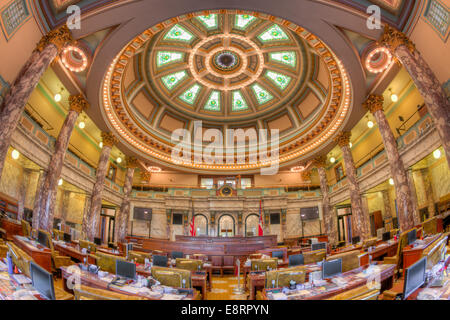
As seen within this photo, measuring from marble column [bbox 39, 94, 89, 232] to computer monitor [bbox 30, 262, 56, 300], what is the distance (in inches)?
334

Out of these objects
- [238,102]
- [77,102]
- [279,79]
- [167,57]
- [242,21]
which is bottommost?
[77,102]

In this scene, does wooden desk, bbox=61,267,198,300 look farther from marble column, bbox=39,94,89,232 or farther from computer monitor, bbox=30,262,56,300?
marble column, bbox=39,94,89,232

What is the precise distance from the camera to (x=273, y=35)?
1720cm

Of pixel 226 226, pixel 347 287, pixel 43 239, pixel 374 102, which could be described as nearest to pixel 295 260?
pixel 347 287

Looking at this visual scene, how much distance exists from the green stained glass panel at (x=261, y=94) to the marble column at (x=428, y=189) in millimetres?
12594

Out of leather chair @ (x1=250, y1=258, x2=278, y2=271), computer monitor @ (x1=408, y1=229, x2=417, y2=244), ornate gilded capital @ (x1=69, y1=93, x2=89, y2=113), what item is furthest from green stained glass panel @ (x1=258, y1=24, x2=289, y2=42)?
leather chair @ (x1=250, y1=258, x2=278, y2=271)

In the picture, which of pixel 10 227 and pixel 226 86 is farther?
pixel 226 86

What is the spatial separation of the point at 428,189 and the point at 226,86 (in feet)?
51.3

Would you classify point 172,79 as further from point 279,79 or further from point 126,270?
point 126,270

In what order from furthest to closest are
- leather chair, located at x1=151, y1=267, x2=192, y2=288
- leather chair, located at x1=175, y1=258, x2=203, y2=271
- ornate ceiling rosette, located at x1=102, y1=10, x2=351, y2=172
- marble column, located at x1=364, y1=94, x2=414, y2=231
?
ornate ceiling rosette, located at x1=102, y1=10, x2=351, y2=172 < marble column, located at x1=364, y1=94, x2=414, y2=231 < leather chair, located at x1=175, y1=258, x2=203, y2=271 < leather chair, located at x1=151, y1=267, x2=192, y2=288

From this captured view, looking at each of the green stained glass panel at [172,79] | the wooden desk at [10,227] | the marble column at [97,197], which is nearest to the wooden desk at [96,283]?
the wooden desk at [10,227]

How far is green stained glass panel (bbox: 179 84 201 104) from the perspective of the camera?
71.9ft

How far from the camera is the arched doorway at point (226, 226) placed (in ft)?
69.5

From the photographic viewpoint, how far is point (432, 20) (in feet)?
27.7
